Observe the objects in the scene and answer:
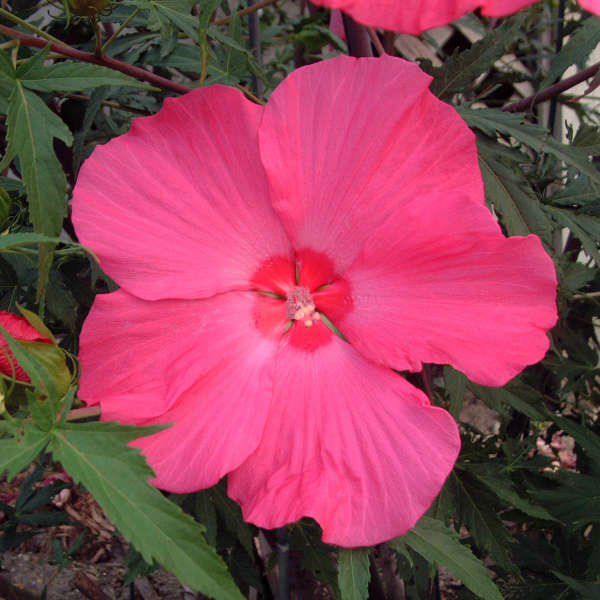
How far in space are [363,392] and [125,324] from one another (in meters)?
0.21

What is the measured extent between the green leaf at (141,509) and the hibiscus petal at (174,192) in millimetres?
151

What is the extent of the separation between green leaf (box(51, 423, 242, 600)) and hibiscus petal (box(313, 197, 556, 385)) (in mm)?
216

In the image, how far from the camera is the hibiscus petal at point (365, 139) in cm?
52

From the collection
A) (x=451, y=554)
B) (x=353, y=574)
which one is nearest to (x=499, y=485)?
(x=451, y=554)

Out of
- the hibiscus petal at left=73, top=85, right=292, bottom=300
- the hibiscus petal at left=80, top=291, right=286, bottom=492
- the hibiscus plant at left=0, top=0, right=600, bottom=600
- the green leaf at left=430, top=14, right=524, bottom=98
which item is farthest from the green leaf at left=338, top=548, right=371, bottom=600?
the green leaf at left=430, top=14, right=524, bottom=98

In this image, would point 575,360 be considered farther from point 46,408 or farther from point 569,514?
point 46,408

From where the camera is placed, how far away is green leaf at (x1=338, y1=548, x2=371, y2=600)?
1.80ft

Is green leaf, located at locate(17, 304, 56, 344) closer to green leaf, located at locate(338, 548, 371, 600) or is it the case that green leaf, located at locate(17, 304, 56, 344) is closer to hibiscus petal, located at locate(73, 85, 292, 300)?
hibiscus petal, located at locate(73, 85, 292, 300)

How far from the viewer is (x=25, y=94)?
583 mm

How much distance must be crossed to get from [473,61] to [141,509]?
58cm

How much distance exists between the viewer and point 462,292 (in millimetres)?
529

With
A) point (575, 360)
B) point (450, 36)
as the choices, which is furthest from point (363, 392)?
point (450, 36)

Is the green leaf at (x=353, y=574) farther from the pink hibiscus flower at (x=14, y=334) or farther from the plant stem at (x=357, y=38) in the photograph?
the plant stem at (x=357, y=38)

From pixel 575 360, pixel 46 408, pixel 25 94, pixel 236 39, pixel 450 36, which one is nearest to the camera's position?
pixel 46 408
